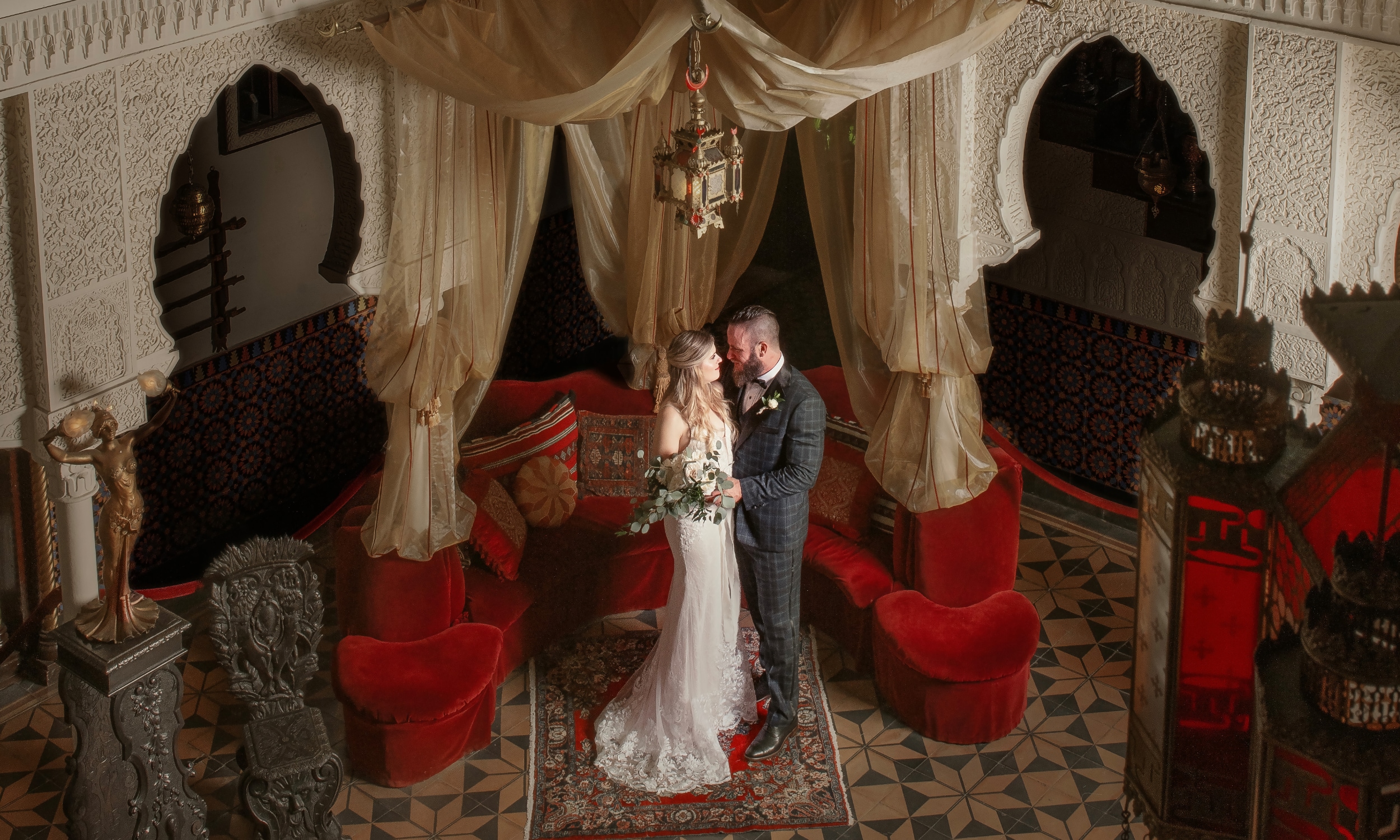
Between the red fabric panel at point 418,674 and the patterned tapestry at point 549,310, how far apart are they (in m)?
2.19

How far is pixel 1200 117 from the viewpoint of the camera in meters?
5.26

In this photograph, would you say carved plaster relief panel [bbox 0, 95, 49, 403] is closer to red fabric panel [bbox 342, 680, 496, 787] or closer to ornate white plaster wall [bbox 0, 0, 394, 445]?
ornate white plaster wall [bbox 0, 0, 394, 445]

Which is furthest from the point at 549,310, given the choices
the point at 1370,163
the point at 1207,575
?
the point at 1207,575

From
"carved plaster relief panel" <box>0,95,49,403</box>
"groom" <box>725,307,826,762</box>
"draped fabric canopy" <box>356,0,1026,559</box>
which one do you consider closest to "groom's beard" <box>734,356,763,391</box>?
"groom" <box>725,307,826,762</box>

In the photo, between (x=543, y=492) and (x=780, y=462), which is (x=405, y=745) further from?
(x=780, y=462)

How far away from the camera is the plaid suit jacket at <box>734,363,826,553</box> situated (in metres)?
5.36

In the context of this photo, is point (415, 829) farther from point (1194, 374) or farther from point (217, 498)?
point (1194, 374)

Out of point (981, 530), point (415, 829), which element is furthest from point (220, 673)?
point (981, 530)

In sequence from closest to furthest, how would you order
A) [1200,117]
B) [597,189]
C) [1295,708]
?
[1295,708] → [1200,117] → [597,189]

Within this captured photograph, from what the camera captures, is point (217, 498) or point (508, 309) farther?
point (217, 498)

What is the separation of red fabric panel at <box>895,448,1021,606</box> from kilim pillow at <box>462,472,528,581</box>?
4.91ft

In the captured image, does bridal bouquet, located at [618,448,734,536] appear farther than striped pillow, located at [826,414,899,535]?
No

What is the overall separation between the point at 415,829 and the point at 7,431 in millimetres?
1897

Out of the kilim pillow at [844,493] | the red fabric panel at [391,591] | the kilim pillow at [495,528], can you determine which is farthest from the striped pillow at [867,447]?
the red fabric panel at [391,591]
